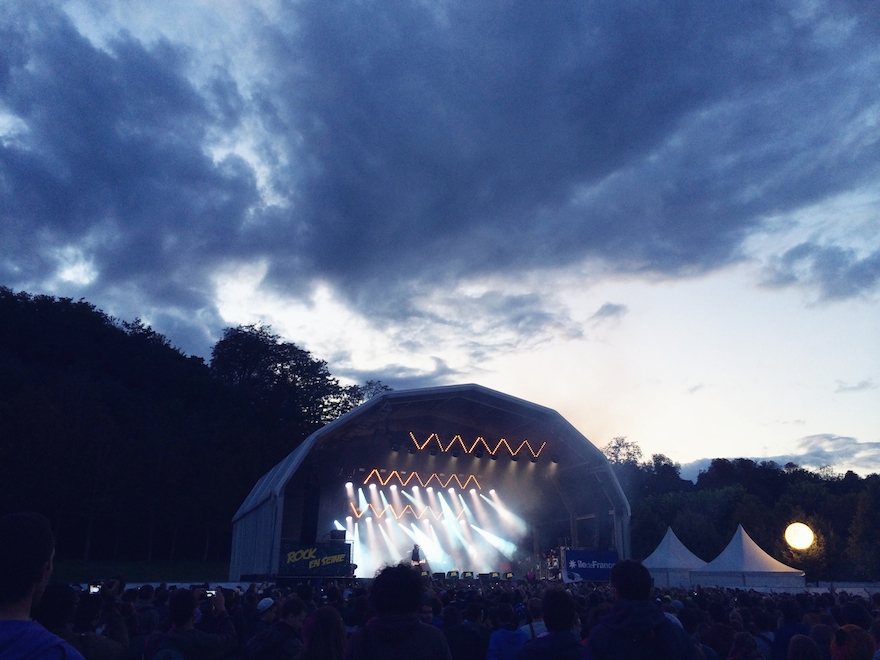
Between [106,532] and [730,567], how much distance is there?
3351 centimetres

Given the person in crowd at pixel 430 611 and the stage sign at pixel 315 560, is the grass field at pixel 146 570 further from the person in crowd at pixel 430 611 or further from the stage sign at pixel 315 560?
the person in crowd at pixel 430 611

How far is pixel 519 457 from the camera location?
1009 inches

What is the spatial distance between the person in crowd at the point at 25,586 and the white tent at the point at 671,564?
21346mm

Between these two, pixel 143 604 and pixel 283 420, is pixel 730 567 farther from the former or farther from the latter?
pixel 283 420

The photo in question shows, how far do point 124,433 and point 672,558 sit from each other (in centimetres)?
3203

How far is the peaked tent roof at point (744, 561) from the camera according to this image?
1975cm

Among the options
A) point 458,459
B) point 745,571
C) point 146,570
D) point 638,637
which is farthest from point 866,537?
point 638,637

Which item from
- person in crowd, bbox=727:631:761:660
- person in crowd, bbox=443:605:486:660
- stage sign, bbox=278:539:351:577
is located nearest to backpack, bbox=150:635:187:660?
person in crowd, bbox=443:605:486:660

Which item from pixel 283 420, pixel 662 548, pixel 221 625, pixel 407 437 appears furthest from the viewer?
pixel 283 420

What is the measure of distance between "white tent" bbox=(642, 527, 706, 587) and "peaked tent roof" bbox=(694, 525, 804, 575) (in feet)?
2.77

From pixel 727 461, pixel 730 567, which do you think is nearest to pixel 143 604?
pixel 730 567

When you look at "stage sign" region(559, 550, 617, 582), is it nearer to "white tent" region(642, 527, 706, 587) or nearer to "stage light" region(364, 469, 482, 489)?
"white tent" region(642, 527, 706, 587)

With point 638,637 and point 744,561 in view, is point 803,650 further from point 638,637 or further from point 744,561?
point 744,561

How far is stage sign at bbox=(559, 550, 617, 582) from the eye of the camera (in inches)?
790
